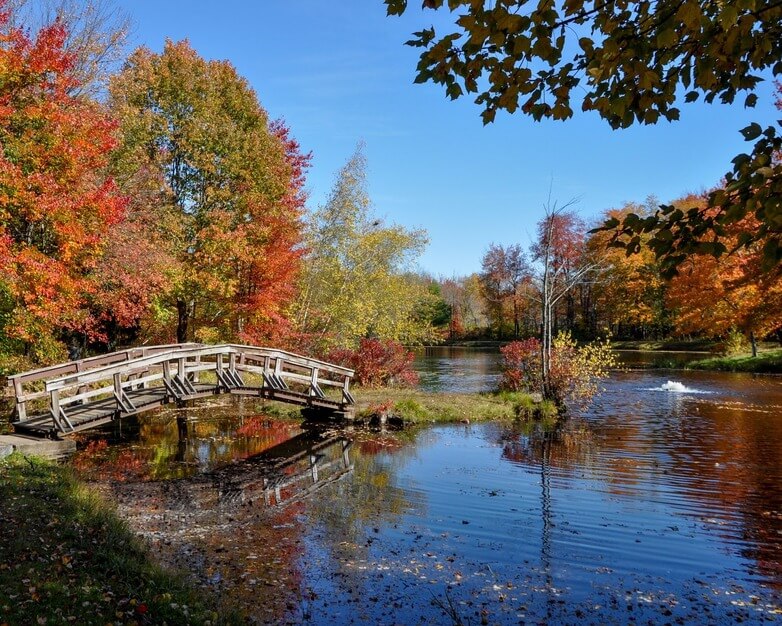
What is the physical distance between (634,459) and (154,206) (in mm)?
17557

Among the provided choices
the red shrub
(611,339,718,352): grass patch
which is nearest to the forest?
the red shrub

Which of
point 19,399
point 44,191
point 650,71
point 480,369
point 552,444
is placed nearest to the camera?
point 650,71

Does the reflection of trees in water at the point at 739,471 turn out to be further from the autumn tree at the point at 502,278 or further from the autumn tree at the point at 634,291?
the autumn tree at the point at 502,278

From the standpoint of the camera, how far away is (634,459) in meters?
12.9

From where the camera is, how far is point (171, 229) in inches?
807

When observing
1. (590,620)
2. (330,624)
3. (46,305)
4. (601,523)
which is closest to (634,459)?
(601,523)

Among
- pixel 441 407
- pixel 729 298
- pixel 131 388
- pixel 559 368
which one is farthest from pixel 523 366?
pixel 729 298

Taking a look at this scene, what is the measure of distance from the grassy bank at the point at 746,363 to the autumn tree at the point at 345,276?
A: 20479 mm

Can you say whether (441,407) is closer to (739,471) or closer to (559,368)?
(559,368)

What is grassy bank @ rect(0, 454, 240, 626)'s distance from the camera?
187 inches

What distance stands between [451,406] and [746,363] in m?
23.6

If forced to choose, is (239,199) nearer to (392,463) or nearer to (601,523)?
(392,463)

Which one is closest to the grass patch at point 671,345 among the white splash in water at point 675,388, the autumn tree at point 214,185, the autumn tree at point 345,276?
the white splash in water at point 675,388

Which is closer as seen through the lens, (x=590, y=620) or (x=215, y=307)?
(x=590, y=620)
